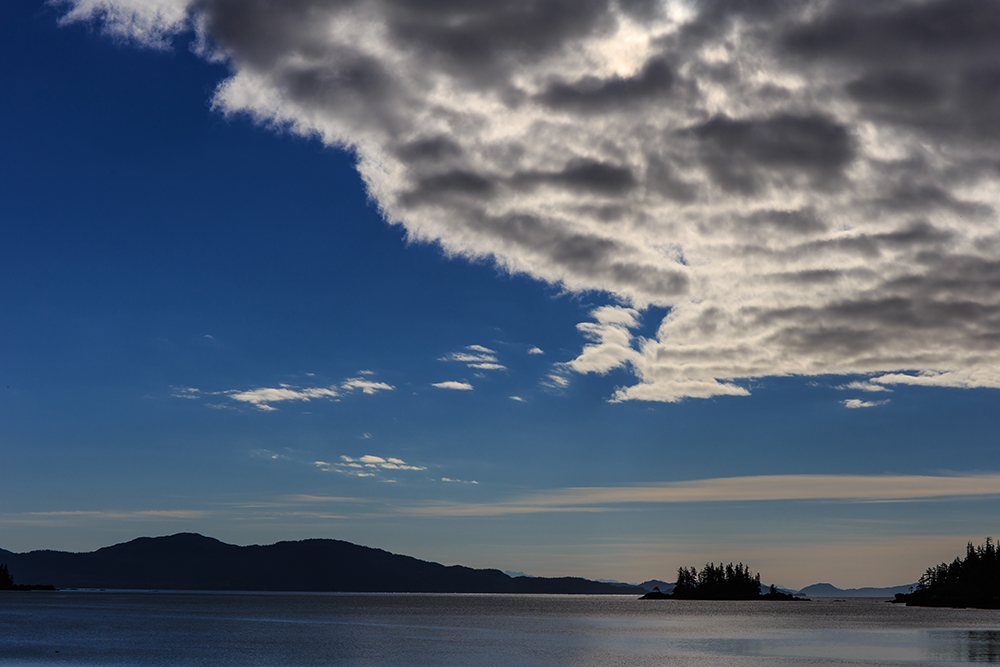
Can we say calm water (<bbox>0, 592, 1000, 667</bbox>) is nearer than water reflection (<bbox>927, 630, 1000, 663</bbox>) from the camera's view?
Yes

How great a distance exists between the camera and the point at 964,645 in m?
114

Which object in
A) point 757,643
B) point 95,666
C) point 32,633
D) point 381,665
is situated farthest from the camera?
point 32,633

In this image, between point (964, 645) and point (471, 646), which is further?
point (964, 645)

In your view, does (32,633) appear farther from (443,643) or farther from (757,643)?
(757,643)

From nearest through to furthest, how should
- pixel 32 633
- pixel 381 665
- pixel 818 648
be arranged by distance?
1. pixel 381 665
2. pixel 818 648
3. pixel 32 633

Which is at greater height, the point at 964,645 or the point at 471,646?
the point at 964,645

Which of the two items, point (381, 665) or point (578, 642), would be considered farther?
point (578, 642)

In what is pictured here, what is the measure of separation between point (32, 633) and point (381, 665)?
78501 millimetres

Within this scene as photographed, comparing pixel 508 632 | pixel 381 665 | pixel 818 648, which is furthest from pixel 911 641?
pixel 381 665

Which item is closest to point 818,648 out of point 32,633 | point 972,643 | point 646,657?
point 972,643

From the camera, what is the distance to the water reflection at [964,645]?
93800 mm

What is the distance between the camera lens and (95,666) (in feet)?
260

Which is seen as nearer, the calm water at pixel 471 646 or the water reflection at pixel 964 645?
the calm water at pixel 471 646

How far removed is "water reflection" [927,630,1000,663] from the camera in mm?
93800
